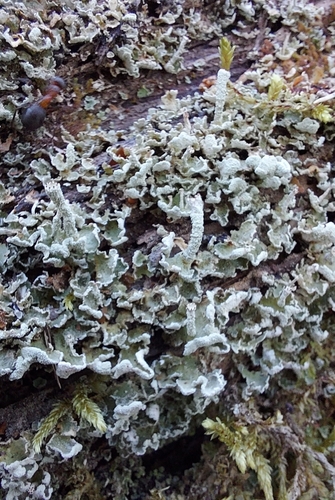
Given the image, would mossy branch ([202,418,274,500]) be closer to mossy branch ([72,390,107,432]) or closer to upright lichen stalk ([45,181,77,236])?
mossy branch ([72,390,107,432])

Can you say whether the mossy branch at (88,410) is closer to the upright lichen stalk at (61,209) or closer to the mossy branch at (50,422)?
the mossy branch at (50,422)

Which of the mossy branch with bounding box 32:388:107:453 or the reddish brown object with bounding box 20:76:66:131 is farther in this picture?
the reddish brown object with bounding box 20:76:66:131

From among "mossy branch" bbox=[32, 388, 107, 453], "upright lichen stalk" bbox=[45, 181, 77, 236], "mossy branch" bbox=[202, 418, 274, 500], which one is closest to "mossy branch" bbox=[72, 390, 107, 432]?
"mossy branch" bbox=[32, 388, 107, 453]

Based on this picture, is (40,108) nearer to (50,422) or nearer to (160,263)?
(160,263)

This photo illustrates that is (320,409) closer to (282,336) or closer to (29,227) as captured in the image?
(282,336)

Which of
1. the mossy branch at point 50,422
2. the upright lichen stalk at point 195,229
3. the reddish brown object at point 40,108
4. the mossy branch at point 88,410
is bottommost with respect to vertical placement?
the mossy branch at point 50,422

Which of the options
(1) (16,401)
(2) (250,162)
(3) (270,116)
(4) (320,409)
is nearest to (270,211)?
(2) (250,162)

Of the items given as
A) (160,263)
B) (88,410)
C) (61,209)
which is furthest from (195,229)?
(88,410)

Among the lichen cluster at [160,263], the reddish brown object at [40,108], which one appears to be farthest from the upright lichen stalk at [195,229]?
the reddish brown object at [40,108]
